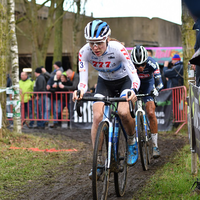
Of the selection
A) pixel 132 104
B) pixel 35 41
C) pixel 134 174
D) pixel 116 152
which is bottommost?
pixel 134 174

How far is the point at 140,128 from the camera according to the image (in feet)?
22.0

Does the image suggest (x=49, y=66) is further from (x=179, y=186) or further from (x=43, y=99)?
(x=179, y=186)

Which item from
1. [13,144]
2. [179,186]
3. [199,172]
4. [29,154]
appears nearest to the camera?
[179,186]

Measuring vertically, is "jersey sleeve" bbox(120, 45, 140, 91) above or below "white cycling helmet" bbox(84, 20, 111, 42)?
below

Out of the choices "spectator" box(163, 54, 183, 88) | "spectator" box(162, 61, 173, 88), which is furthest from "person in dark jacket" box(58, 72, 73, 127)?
"spectator" box(163, 54, 183, 88)

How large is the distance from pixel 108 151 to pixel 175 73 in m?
9.32

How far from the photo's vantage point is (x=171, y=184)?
17.4 ft

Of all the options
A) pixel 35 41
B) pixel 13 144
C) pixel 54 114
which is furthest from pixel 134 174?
pixel 35 41

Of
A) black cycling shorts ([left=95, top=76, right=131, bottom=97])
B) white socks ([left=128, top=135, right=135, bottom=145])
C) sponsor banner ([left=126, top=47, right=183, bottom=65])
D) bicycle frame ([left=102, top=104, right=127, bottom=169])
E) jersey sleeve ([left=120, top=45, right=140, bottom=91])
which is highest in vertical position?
sponsor banner ([left=126, top=47, right=183, bottom=65])

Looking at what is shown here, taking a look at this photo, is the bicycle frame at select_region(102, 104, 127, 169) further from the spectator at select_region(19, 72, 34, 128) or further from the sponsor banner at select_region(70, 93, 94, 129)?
the spectator at select_region(19, 72, 34, 128)

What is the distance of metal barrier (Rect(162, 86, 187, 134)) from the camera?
1227 centimetres

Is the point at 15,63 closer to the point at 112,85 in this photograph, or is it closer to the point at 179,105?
the point at 112,85

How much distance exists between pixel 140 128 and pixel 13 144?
11.7 ft

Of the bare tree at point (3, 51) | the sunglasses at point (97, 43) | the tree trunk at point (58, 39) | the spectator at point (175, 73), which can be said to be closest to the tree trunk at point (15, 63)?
the bare tree at point (3, 51)
